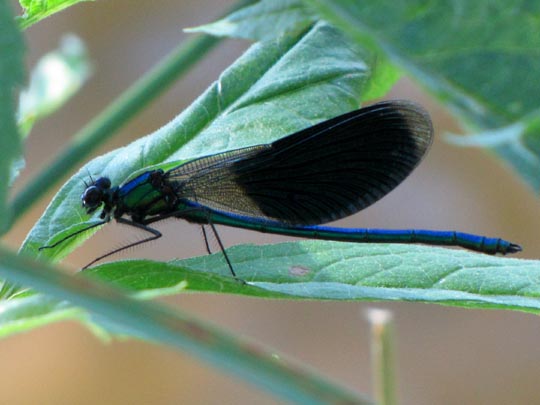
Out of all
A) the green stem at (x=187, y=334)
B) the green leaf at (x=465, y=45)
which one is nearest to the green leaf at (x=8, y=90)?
the green stem at (x=187, y=334)

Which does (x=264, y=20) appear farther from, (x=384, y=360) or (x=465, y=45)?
(x=384, y=360)

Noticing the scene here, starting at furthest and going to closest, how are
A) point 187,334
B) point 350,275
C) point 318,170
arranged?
point 318,170
point 350,275
point 187,334

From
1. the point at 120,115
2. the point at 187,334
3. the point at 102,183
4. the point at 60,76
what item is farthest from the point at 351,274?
the point at 60,76

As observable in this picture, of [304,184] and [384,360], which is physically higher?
[304,184]

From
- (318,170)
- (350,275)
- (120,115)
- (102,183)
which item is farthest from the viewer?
(318,170)

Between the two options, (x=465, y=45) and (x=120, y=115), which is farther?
(x=120, y=115)

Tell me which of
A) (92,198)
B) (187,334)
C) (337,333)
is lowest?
(187,334)

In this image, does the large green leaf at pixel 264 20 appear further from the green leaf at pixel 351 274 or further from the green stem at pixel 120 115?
the green leaf at pixel 351 274

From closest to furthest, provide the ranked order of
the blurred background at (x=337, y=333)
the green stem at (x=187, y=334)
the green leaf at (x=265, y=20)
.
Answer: the green stem at (x=187, y=334) < the green leaf at (x=265, y=20) < the blurred background at (x=337, y=333)
